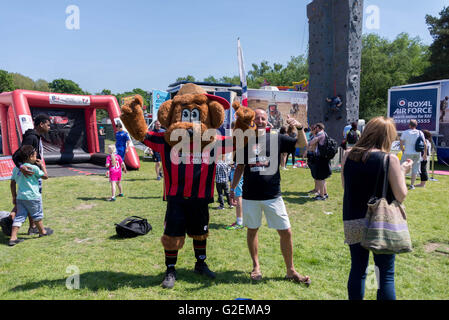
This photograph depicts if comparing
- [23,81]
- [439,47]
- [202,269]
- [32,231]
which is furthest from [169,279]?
[23,81]

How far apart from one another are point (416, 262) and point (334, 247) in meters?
1.03

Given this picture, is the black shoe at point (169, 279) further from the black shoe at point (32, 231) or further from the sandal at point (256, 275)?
the black shoe at point (32, 231)

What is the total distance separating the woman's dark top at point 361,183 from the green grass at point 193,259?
118cm

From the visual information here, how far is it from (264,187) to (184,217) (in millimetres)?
940

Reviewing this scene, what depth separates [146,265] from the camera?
13.2 feet

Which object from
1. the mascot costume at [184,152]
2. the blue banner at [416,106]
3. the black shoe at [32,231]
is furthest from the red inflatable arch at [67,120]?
the blue banner at [416,106]

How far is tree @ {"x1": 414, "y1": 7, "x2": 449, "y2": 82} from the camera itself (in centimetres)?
2500

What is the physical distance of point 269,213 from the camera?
3.43 meters

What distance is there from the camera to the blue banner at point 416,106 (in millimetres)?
14719

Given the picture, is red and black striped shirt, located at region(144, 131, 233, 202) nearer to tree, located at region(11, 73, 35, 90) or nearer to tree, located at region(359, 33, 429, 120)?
tree, located at region(359, 33, 429, 120)

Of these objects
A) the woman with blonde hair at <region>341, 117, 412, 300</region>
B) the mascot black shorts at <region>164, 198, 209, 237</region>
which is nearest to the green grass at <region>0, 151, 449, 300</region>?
the mascot black shorts at <region>164, 198, 209, 237</region>

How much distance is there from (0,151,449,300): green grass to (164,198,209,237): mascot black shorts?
1.91 feet

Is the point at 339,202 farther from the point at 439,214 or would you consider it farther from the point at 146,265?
the point at 146,265

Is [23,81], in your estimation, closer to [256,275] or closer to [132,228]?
[132,228]
